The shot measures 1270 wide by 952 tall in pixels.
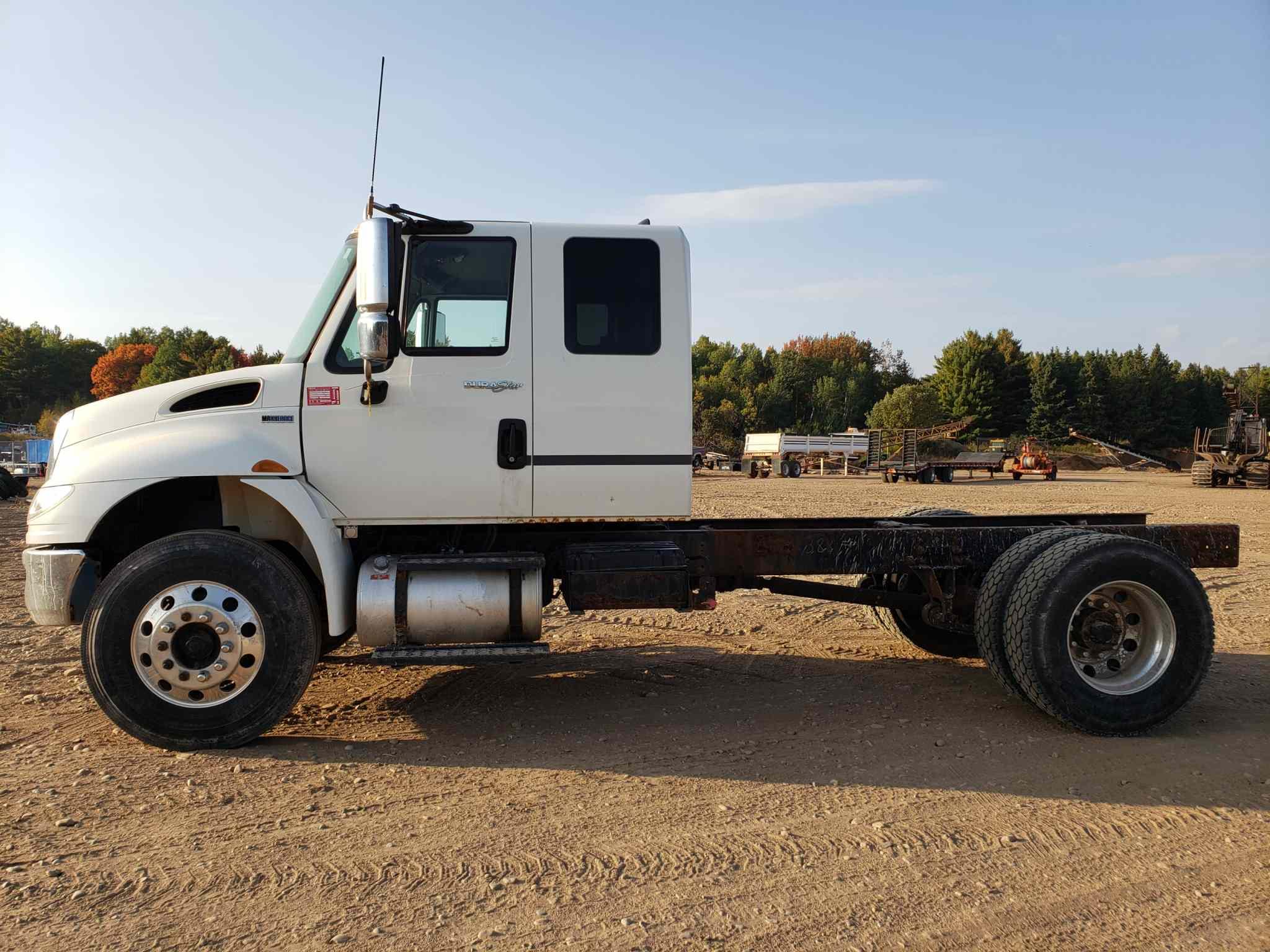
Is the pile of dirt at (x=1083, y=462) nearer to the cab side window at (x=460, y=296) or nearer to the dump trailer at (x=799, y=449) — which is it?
the dump trailer at (x=799, y=449)

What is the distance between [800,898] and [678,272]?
137 inches

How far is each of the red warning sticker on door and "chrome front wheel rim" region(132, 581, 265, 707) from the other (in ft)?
3.76

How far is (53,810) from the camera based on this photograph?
3.91 m

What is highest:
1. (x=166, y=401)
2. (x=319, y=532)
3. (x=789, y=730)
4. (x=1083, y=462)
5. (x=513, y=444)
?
(x=166, y=401)

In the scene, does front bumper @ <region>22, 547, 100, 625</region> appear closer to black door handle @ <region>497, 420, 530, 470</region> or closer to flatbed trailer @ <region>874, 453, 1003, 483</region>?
black door handle @ <region>497, 420, 530, 470</region>

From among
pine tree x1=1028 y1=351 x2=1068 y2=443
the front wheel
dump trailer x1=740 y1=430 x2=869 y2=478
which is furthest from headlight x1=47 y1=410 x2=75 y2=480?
pine tree x1=1028 y1=351 x2=1068 y2=443

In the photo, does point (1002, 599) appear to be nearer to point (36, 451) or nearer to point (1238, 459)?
point (1238, 459)

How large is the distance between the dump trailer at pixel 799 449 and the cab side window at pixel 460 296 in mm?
42765

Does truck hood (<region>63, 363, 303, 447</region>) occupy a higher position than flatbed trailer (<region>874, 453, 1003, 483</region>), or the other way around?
truck hood (<region>63, 363, 303, 447</region>)

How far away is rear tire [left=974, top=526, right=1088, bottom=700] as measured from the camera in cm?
513

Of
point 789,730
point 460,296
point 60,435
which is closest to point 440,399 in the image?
point 460,296

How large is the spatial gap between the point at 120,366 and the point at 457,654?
361 ft

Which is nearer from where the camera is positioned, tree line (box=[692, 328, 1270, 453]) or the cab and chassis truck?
the cab and chassis truck

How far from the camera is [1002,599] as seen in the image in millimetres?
5164
